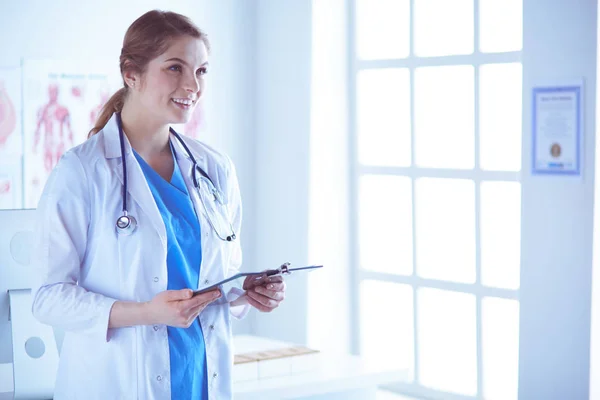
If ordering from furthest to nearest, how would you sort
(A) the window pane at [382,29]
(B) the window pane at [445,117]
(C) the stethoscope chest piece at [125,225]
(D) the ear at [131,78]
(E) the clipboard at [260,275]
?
1. (A) the window pane at [382,29]
2. (B) the window pane at [445,117]
3. (D) the ear at [131,78]
4. (C) the stethoscope chest piece at [125,225]
5. (E) the clipboard at [260,275]

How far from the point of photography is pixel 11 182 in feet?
11.3

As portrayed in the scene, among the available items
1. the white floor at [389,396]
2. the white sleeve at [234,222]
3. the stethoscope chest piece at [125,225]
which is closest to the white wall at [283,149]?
the white floor at [389,396]

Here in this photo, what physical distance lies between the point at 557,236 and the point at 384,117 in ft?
4.12

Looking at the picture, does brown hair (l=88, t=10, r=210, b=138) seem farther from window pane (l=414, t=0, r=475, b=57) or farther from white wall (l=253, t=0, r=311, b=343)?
white wall (l=253, t=0, r=311, b=343)

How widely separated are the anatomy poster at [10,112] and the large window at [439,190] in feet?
5.05

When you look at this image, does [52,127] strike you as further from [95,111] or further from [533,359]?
[533,359]

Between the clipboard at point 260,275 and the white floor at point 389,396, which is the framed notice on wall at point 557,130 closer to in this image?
the white floor at point 389,396

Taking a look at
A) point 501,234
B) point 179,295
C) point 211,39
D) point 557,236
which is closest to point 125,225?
point 179,295

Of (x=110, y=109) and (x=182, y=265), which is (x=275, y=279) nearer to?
(x=182, y=265)

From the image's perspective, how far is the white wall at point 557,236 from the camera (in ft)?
9.29

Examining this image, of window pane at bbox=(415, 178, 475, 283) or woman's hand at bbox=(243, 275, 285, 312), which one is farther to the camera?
window pane at bbox=(415, 178, 475, 283)

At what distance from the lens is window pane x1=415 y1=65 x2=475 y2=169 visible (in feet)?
11.7

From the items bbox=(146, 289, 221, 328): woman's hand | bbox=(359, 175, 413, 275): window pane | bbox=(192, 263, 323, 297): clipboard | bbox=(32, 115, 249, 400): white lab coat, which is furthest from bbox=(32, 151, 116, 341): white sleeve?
bbox=(359, 175, 413, 275): window pane

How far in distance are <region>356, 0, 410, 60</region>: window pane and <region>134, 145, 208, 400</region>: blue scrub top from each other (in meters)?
2.15
